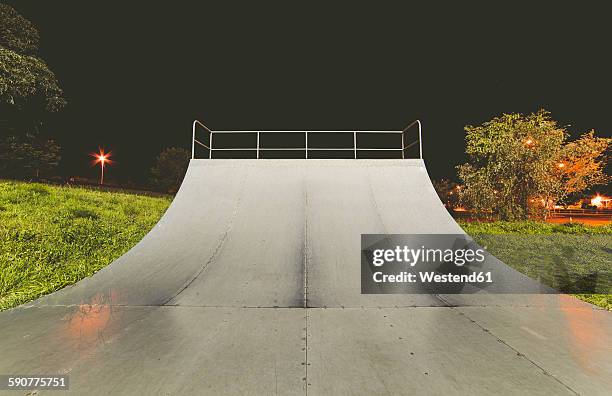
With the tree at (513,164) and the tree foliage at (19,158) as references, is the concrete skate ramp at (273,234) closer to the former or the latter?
the tree at (513,164)

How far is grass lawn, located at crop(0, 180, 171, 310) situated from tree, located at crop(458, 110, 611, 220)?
1762 centimetres

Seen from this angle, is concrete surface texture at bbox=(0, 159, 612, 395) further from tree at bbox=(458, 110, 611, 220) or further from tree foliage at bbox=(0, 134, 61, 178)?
tree foliage at bbox=(0, 134, 61, 178)

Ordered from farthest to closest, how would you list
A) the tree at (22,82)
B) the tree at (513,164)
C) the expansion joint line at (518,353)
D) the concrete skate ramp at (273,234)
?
1. the tree at (513,164)
2. the tree at (22,82)
3. the concrete skate ramp at (273,234)
4. the expansion joint line at (518,353)

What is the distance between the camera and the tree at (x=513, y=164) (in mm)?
18969

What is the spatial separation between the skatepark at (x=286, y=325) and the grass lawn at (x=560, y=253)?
1.33 meters

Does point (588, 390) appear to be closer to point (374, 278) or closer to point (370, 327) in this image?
point (370, 327)

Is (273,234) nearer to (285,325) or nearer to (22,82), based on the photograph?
(285,325)

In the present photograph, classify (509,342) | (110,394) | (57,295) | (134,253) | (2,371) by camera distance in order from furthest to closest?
(134,253) < (57,295) < (509,342) < (2,371) < (110,394)

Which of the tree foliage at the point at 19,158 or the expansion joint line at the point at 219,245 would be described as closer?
the expansion joint line at the point at 219,245

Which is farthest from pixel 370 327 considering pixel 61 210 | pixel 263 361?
pixel 61 210

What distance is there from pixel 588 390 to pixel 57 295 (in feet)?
20.4

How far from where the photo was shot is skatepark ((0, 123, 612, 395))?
270 cm

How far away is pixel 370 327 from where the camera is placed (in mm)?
3801

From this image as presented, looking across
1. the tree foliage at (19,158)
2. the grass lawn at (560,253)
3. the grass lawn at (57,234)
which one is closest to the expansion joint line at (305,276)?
the grass lawn at (57,234)
